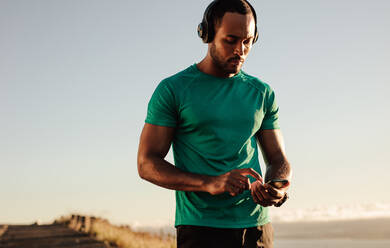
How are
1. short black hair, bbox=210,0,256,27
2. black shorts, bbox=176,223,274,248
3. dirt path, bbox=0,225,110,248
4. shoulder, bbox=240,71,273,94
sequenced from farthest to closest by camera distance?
dirt path, bbox=0,225,110,248
shoulder, bbox=240,71,273,94
short black hair, bbox=210,0,256,27
black shorts, bbox=176,223,274,248

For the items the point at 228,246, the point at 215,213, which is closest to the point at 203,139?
the point at 215,213

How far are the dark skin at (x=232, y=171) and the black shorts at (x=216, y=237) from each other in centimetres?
23

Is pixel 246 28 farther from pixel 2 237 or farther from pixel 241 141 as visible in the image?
pixel 2 237

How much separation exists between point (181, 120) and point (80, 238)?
9500mm

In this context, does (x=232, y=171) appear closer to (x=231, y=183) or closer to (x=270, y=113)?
(x=231, y=183)

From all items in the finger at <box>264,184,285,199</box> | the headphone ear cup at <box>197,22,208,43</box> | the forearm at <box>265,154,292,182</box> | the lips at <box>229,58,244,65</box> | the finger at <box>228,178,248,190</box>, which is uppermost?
the headphone ear cup at <box>197,22,208,43</box>

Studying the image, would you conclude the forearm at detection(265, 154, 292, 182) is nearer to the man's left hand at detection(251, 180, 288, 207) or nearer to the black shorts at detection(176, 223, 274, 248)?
the man's left hand at detection(251, 180, 288, 207)

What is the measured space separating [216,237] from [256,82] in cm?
94

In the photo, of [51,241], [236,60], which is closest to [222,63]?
[236,60]

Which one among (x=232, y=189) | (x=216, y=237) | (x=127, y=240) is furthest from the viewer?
(x=127, y=240)

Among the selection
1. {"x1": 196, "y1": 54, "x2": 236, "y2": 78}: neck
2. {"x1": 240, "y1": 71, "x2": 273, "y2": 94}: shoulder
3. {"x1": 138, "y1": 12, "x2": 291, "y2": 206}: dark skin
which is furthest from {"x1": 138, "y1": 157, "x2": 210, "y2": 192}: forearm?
Result: {"x1": 240, "y1": 71, "x2": 273, "y2": 94}: shoulder

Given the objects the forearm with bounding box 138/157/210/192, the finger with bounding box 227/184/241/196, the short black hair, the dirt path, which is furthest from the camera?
the dirt path

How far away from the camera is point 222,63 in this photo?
2691 mm

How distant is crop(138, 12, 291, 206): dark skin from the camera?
7.74ft
